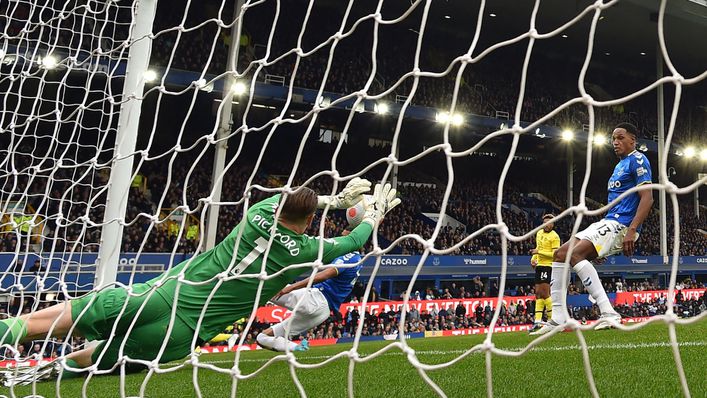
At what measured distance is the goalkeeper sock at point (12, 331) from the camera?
292 centimetres

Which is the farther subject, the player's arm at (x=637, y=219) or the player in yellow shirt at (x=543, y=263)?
the player in yellow shirt at (x=543, y=263)

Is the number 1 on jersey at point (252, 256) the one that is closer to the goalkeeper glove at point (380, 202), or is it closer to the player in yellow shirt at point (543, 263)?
the goalkeeper glove at point (380, 202)

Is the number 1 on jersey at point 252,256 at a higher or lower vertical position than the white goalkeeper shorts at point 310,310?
higher

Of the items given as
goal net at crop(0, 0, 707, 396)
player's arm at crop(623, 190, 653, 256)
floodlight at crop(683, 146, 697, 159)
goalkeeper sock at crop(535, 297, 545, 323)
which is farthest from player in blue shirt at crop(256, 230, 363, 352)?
floodlight at crop(683, 146, 697, 159)

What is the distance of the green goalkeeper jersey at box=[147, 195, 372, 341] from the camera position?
117 inches

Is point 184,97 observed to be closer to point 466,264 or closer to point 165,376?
point 466,264

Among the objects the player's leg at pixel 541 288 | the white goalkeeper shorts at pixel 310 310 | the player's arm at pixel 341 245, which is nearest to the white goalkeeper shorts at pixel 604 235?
the white goalkeeper shorts at pixel 310 310

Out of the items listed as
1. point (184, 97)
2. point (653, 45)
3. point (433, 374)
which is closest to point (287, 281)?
point (433, 374)

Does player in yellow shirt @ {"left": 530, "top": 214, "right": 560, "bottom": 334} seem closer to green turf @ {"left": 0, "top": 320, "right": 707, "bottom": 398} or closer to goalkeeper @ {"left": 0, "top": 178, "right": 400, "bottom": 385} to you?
green turf @ {"left": 0, "top": 320, "right": 707, "bottom": 398}

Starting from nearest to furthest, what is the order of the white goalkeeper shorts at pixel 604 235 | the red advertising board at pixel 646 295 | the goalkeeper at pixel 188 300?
1. the goalkeeper at pixel 188 300
2. the white goalkeeper shorts at pixel 604 235
3. the red advertising board at pixel 646 295

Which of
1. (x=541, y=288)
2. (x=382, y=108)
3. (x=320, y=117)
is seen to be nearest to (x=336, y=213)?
(x=382, y=108)

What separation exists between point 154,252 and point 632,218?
11795 millimetres

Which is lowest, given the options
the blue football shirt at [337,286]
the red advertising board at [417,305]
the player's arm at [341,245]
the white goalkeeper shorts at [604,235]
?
the red advertising board at [417,305]

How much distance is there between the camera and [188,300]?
2.96 m
